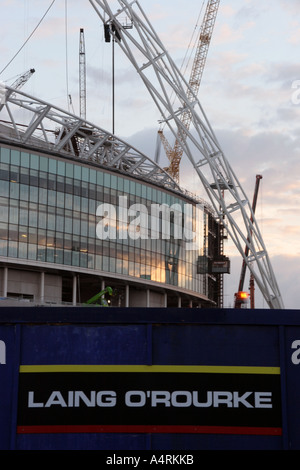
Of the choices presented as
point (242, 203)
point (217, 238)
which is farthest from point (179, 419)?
point (217, 238)

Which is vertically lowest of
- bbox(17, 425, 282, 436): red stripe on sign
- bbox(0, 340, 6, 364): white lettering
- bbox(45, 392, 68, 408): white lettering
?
bbox(17, 425, 282, 436): red stripe on sign

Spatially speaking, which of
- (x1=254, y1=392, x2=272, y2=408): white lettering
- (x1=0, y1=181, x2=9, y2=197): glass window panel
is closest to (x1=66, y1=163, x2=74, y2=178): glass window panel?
(x1=0, y1=181, x2=9, y2=197): glass window panel

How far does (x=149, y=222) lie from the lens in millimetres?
96812

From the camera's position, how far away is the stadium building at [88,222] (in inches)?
3250

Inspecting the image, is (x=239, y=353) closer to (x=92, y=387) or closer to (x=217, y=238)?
(x=92, y=387)

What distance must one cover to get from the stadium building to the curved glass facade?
0.14 metres

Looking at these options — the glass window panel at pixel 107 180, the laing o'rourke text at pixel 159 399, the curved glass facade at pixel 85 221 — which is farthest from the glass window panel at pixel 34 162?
the laing o'rourke text at pixel 159 399

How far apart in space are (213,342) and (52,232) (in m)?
76.2

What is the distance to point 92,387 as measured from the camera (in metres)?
9.96

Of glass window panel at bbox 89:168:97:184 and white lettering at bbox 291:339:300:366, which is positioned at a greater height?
glass window panel at bbox 89:168:97:184

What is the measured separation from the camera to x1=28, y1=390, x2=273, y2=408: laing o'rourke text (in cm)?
988

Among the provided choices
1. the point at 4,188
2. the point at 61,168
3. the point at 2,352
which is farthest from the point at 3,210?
the point at 2,352

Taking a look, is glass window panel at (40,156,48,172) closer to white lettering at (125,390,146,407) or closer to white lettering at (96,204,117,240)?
white lettering at (96,204,117,240)
